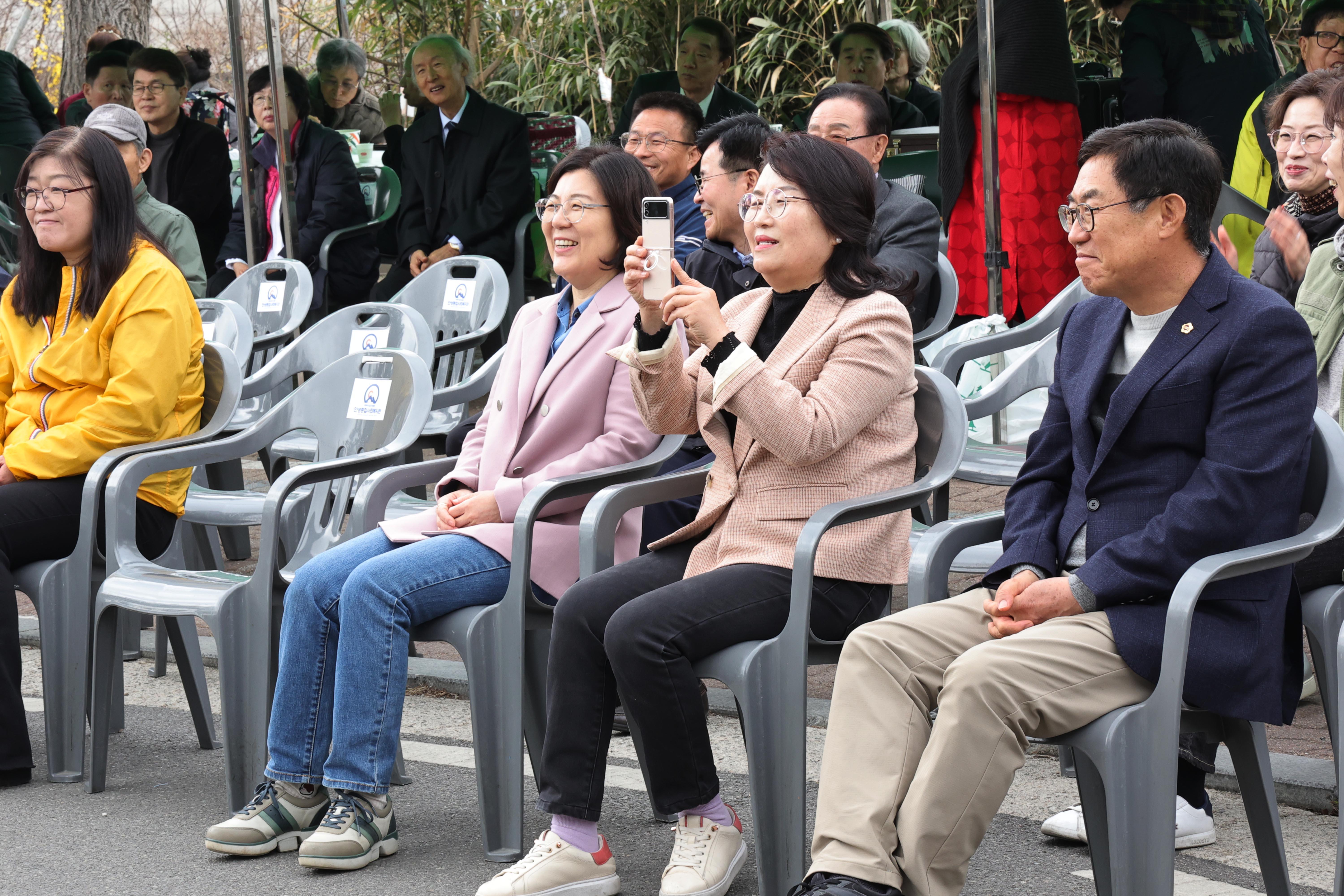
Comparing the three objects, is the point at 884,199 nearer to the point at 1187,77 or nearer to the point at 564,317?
the point at 564,317

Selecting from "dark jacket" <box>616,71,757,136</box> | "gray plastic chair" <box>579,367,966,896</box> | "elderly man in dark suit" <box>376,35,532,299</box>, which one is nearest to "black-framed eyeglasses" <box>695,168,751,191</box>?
"gray plastic chair" <box>579,367,966,896</box>

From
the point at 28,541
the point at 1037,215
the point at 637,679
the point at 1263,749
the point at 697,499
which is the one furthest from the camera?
the point at 1037,215

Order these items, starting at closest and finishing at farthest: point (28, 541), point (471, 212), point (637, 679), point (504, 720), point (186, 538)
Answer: point (637, 679), point (504, 720), point (28, 541), point (186, 538), point (471, 212)

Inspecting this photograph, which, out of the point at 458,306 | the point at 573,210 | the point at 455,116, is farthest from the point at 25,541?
the point at 455,116

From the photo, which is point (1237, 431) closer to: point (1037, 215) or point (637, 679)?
point (637, 679)

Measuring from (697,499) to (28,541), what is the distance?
5.59ft

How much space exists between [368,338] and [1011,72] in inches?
95.5

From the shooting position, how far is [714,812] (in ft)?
9.64

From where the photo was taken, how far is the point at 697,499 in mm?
3541

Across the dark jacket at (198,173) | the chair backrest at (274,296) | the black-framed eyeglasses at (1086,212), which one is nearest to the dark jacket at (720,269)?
the black-framed eyeglasses at (1086,212)

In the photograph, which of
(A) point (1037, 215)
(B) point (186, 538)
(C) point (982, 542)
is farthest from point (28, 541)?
(A) point (1037, 215)

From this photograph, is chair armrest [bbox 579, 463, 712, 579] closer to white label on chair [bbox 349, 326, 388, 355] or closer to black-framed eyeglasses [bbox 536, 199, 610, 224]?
black-framed eyeglasses [bbox 536, 199, 610, 224]

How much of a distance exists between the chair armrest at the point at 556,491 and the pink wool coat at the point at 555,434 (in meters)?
0.04

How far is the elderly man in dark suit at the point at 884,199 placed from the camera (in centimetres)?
434
